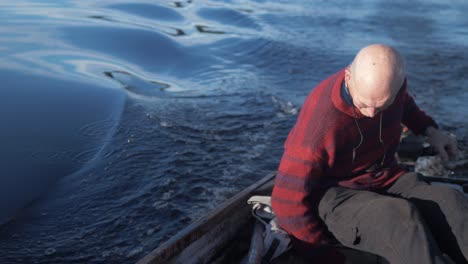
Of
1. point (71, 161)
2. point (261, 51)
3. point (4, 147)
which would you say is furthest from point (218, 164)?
point (261, 51)

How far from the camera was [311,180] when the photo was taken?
2.77 m

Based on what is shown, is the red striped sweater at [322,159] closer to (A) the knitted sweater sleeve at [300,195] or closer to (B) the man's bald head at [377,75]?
(A) the knitted sweater sleeve at [300,195]

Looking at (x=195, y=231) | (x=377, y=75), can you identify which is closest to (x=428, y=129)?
(x=377, y=75)

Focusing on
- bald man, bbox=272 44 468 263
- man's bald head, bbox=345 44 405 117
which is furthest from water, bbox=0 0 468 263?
man's bald head, bbox=345 44 405 117

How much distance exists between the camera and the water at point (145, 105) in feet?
16.5

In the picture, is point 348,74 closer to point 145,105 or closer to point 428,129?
point 428,129

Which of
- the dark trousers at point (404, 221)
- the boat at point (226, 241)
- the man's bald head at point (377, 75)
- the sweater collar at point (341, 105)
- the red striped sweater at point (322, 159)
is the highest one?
the man's bald head at point (377, 75)

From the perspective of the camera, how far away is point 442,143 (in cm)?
351

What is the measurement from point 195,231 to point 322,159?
1016 millimetres

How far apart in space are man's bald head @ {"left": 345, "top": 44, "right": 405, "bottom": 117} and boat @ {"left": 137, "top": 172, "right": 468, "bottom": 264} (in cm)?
109

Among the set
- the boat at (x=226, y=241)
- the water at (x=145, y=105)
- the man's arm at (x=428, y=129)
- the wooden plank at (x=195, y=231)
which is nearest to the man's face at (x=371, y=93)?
the man's arm at (x=428, y=129)

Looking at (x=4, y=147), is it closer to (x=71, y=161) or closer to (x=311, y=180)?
(x=71, y=161)

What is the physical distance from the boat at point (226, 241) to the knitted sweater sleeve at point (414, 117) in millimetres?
400

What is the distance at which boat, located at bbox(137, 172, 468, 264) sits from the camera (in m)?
3.10
